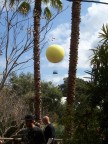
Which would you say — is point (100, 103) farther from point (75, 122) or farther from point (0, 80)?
point (0, 80)

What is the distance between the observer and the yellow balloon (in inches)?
368

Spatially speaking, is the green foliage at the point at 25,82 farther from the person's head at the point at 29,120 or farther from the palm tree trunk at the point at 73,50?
the person's head at the point at 29,120

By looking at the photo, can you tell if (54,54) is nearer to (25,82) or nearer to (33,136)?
(33,136)

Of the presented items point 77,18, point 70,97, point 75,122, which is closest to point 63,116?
point 75,122

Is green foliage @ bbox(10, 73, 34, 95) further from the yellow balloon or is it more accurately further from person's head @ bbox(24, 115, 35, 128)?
person's head @ bbox(24, 115, 35, 128)

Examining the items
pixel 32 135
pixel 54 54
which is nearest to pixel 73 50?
pixel 54 54

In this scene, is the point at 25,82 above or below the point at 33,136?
above

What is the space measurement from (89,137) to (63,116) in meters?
0.69

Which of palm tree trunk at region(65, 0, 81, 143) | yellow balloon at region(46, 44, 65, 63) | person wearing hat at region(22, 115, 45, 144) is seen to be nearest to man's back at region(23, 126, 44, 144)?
person wearing hat at region(22, 115, 45, 144)

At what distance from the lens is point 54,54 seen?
9.34 m

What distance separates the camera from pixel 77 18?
587 inches

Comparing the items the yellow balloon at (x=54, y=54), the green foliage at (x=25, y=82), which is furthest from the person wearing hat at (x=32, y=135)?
the green foliage at (x=25, y=82)

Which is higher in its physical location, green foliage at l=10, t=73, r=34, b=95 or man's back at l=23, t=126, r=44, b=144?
green foliage at l=10, t=73, r=34, b=95

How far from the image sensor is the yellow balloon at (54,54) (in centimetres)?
934
